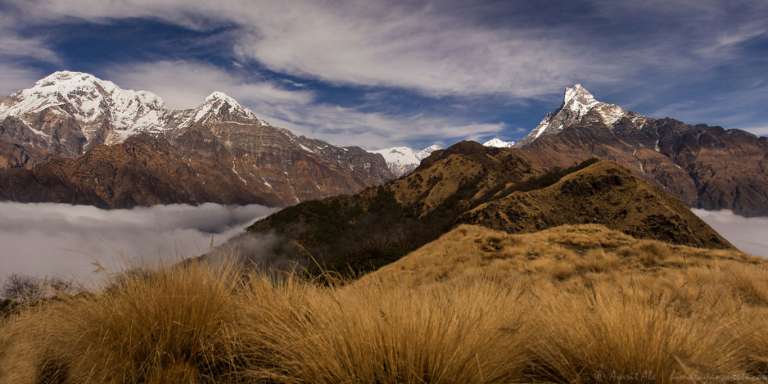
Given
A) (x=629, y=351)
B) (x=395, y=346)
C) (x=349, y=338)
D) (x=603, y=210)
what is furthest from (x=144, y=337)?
(x=603, y=210)

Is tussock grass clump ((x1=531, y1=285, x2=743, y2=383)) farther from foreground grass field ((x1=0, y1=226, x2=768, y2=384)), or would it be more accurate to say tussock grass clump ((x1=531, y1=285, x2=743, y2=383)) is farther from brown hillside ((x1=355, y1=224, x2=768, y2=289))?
brown hillside ((x1=355, y1=224, x2=768, y2=289))

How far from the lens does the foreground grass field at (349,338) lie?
2.77 m

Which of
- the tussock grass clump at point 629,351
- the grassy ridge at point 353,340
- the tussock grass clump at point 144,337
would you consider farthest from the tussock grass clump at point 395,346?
the tussock grass clump at point 144,337

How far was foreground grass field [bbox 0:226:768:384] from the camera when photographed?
2.77 m

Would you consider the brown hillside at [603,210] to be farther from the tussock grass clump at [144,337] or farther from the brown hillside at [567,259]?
the tussock grass clump at [144,337]

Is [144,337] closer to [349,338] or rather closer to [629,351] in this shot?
[349,338]

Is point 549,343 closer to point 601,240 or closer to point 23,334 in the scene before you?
point 23,334

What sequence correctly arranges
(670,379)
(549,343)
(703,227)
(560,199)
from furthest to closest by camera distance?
1. (560,199)
2. (703,227)
3. (549,343)
4. (670,379)

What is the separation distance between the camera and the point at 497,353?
2.89m

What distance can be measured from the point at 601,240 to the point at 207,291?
19364 mm

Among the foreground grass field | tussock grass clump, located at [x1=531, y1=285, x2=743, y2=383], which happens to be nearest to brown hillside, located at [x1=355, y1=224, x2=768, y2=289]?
the foreground grass field

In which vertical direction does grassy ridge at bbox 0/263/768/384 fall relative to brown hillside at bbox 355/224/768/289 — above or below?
above

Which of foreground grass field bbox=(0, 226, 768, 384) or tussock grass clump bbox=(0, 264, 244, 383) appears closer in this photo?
foreground grass field bbox=(0, 226, 768, 384)

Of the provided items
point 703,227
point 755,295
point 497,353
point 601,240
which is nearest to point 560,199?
point 703,227
